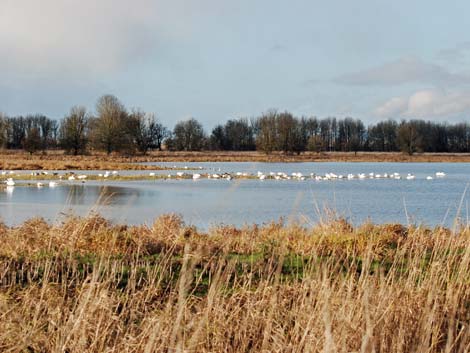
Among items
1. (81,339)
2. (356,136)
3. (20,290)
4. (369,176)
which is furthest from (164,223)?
(356,136)

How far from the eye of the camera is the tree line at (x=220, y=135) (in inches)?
2458

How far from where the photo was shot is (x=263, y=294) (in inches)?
251

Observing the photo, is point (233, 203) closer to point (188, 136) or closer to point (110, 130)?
point (110, 130)

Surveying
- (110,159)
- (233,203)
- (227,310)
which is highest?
(110,159)

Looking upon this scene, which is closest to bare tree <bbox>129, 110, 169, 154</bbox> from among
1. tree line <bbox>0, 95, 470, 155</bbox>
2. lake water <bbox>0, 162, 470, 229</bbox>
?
tree line <bbox>0, 95, 470, 155</bbox>

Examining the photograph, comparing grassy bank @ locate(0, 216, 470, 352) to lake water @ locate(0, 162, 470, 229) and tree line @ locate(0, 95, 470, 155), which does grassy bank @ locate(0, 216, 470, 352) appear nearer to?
lake water @ locate(0, 162, 470, 229)

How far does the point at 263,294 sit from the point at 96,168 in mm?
39739

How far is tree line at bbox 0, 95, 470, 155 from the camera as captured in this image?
205ft

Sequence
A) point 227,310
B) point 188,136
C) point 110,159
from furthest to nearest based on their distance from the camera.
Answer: point 188,136 → point 110,159 → point 227,310

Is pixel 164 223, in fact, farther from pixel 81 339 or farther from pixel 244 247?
pixel 81 339

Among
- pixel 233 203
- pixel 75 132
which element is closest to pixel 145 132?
pixel 75 132

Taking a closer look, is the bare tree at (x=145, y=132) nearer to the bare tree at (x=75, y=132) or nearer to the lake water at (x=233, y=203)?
the bare tree at (x=75, y=132)

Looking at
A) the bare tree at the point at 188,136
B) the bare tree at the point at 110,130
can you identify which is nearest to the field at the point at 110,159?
the bare tree at the point at 110,130

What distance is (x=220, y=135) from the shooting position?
9762 centimetres
